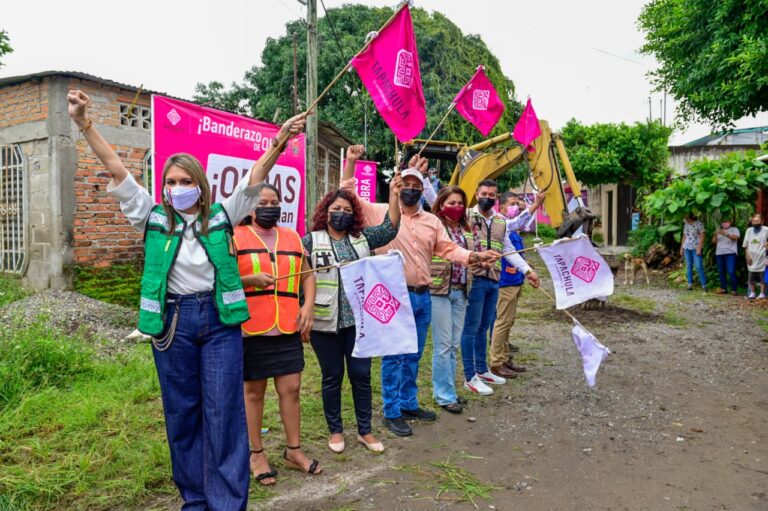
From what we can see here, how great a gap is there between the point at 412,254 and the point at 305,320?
122 cm

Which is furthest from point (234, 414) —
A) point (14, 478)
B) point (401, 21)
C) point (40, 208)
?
point (40, 208)

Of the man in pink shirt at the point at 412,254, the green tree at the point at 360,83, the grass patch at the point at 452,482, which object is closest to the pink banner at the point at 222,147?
the man in pink shirt at the point at 412,254

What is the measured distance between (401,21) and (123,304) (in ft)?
22.0

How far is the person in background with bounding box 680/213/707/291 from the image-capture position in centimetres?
1272

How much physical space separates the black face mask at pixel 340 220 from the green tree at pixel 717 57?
9.00 metres

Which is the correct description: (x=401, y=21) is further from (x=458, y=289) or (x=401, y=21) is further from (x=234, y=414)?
(x=234, y=414)

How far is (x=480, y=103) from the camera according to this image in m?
7.85

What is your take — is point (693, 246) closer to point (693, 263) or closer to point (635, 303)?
point (693, 263)

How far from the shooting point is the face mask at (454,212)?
502cm

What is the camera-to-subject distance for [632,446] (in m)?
4.19

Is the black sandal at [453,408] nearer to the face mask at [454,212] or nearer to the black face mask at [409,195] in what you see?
the face mask at [454,212]

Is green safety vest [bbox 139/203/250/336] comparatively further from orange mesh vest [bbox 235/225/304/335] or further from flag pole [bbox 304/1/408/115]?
flag pole [bbox 304/1/408/115]

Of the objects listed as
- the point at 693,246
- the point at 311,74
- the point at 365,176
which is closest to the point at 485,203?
the point at 311,74

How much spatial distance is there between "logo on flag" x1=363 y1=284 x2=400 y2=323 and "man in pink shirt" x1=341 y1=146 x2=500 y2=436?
21.9 inches
